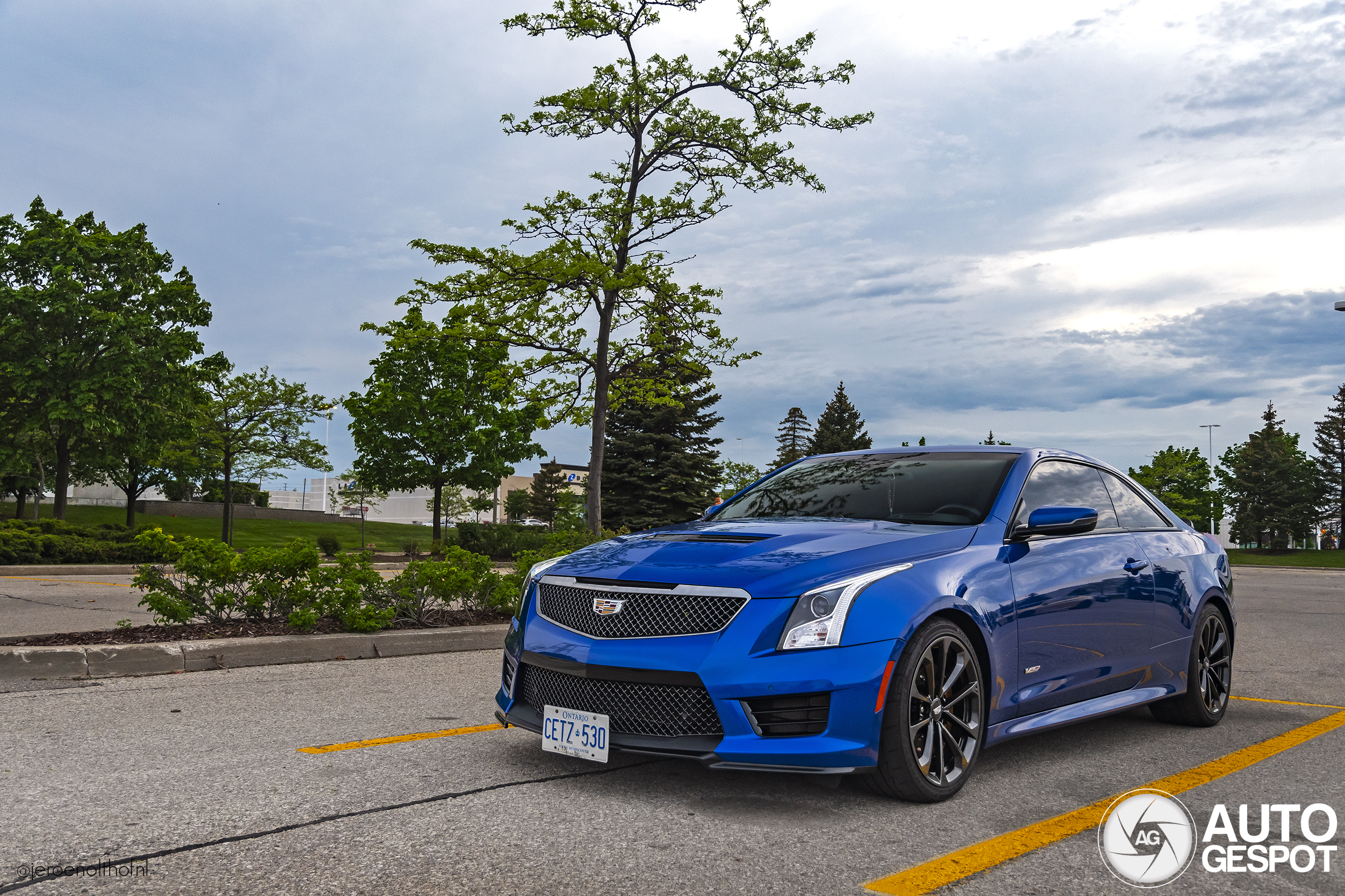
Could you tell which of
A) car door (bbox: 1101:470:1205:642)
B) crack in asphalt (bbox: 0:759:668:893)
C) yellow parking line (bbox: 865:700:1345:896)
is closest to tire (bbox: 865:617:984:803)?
yellow parking line (bbox: 865:700:1345:896)

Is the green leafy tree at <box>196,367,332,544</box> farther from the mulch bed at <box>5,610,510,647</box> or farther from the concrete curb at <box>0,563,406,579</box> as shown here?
the mulch bed at <box>5,610,510,647</box>

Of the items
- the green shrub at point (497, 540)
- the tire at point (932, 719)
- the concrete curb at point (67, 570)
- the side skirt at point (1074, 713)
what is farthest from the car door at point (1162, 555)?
the green shrub at point (497, 540)

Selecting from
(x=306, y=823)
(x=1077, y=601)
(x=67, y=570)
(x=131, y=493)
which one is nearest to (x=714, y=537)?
(x=1077, y=601)

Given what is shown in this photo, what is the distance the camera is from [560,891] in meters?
3.10

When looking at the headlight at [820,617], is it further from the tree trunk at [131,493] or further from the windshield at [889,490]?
the tree trunk at [131,493]

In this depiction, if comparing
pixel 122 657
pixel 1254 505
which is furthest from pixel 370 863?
pixel 1254 505

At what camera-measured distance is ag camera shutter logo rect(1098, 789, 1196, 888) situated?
3475 mm

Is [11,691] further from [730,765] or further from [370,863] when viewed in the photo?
[730,765]

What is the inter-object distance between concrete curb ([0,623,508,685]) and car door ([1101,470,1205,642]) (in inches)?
220

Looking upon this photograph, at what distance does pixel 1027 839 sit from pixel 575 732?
176cm

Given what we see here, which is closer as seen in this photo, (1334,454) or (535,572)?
(535,572)

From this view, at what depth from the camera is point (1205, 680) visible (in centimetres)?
618

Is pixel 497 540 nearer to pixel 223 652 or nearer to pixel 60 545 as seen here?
pixel 60 545

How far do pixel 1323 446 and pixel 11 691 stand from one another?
10862cm
